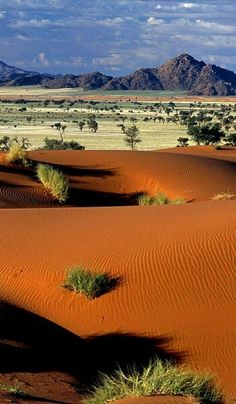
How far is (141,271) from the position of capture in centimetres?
1330

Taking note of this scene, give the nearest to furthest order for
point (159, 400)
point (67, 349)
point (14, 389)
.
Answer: point (159, 400) < point (14, 389) < point (67, 349)

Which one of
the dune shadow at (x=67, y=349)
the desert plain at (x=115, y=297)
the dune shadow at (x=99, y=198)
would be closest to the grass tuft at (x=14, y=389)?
the desert plain at (x=115, y=297)

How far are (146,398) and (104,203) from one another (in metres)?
21.1

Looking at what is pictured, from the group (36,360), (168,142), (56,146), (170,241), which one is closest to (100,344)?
(36,360)

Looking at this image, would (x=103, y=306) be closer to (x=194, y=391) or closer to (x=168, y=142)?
(x=194, y=391)

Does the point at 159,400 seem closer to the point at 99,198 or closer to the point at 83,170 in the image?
the point at 99,198

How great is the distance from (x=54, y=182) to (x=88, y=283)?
14653 millimetres

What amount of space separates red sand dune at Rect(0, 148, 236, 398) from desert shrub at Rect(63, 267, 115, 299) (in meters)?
0.14

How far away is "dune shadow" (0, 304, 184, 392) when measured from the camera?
9523 millimetres

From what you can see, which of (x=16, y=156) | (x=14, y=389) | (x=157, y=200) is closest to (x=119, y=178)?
(x=157, y=200)

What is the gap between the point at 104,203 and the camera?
2816cm

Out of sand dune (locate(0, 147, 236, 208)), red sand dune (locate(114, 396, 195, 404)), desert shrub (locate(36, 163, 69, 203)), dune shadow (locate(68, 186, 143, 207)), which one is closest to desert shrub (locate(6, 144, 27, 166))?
sand dune (locate(0, 147, 236, 208))

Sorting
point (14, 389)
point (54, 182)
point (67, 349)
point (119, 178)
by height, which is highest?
point (14, 389)

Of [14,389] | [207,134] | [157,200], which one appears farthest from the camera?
[207,134]
